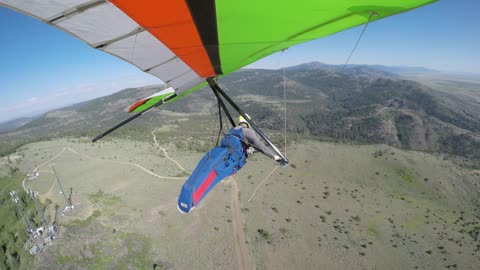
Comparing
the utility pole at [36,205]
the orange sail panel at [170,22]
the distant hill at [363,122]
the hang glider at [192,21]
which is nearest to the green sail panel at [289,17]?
the hang glider at [192,21]

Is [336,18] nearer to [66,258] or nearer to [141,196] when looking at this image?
[66,258]

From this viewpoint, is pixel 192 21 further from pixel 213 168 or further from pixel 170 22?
pixel 213 168

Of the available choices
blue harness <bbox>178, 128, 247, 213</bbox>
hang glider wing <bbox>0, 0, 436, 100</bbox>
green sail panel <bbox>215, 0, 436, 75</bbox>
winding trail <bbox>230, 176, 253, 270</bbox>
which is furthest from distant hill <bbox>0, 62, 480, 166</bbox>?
green sail panel <bbox>215, 0, 436, 75</bbox>

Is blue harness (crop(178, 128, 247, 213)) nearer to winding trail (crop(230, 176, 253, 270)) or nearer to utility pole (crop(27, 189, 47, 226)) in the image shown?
winding trail (crop(230, 176, 253, 270))

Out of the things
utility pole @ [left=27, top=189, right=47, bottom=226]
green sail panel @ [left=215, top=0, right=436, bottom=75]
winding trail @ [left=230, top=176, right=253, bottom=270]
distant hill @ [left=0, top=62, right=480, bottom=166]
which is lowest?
distant hill @ [left=0, top=62, right=480, bottom=166]

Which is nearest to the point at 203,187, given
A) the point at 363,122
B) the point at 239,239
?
the point at 239,239

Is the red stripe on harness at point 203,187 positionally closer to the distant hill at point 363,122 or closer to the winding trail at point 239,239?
the winding trail at point 239,239

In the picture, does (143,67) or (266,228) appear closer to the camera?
(143,67)

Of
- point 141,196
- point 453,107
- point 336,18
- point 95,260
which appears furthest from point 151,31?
point 453,107
